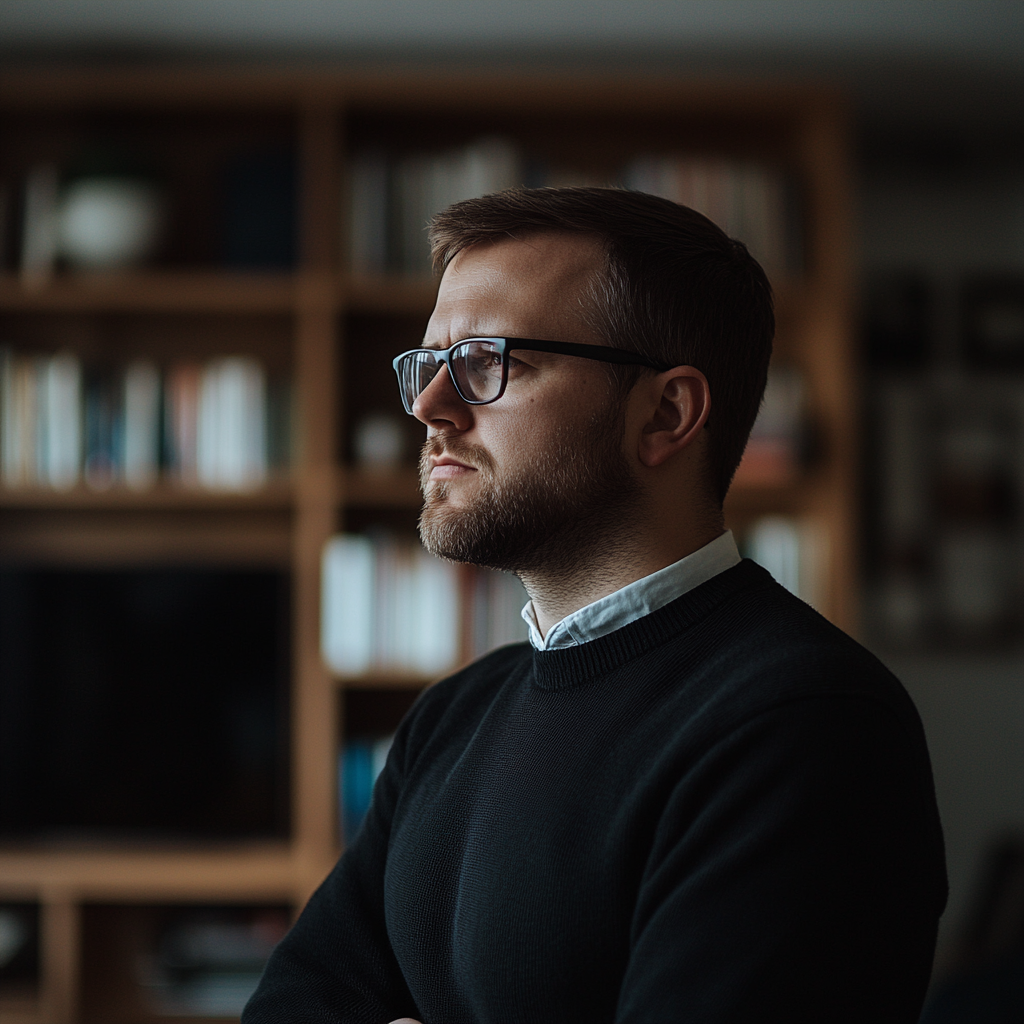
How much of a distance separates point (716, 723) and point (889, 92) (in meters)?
2.65

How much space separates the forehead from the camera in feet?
3.26

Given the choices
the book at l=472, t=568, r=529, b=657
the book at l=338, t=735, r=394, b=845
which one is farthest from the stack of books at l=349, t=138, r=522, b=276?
the book at l=338, t=735, r=394, b=845

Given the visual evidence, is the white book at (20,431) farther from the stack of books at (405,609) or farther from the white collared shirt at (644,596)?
the white collared shirt at (644,596)

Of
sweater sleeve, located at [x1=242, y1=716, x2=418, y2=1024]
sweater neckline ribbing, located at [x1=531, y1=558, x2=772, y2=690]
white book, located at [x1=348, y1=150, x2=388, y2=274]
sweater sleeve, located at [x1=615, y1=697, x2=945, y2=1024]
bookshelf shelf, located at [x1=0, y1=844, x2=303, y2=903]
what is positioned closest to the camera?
sweater sleeve, located at [x1=615, y1=697, x2=945, y2=1024]

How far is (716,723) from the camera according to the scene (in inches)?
30.6

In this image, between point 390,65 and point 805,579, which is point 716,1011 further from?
point 390,65

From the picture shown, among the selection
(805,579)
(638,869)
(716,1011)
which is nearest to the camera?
(716,1011)

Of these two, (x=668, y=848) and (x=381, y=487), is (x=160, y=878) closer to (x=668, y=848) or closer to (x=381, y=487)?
(x=381, y=487)

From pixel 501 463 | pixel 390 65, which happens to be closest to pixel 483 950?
pixel 501 463

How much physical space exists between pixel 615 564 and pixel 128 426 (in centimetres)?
204

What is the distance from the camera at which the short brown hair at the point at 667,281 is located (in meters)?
→ 1.00

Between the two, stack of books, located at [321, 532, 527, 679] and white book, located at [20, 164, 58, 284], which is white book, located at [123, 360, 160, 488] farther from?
stack of books, located at [321, 532, 527, 679]

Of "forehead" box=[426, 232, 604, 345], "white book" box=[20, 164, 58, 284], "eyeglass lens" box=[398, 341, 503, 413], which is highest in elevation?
"white book" box=[20, 164, 58, 284]

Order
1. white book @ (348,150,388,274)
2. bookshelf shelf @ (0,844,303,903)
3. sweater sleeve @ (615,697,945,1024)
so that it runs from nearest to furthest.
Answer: sweater sleeve @ (615,697,945,1024)
bookshelf shelf @ (0,844,303,903)
white book @ (348,150,388,274)
